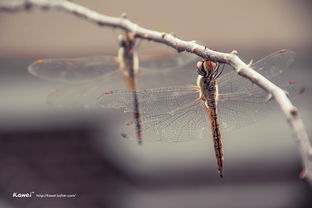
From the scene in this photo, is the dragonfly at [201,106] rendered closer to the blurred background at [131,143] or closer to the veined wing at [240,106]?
the veined wing at [240,106]

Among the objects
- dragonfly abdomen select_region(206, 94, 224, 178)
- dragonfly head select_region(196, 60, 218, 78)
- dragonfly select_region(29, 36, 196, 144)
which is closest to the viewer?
dragonfly head select_region(196, 60, 218, 78)

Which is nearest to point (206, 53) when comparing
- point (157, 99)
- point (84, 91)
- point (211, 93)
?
point (211, 93)

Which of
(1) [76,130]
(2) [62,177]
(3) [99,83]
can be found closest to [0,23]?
(1) [76,130]

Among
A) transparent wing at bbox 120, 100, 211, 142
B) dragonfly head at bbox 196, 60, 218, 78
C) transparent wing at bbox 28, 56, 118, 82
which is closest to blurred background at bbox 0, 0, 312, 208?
transparent wing at bbox 28, 56, 118, 82

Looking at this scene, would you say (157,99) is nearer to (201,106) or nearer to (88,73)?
(201,106)

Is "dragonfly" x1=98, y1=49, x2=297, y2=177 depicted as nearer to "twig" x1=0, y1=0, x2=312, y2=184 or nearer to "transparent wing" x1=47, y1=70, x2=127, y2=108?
"twig" x1=0, y1=0, x2=312, y2=184

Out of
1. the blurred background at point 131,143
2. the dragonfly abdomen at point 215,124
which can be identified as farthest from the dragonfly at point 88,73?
the blurred background at point 131,143

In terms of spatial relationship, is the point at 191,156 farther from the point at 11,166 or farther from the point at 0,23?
the point at 0,23

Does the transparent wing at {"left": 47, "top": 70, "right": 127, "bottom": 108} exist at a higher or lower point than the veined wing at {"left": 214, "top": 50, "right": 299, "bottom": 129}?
higher
